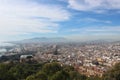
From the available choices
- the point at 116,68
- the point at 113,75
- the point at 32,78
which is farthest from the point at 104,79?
the point at 32,78

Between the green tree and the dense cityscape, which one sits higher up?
the green tree

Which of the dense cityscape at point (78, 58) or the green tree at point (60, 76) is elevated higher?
the green tree at point (60, 76)

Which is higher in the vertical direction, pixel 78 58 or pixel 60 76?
pixel 60 76

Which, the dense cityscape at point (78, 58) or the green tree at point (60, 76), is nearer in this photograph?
the green tree at point (60, 76)

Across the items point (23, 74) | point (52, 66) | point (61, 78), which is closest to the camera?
point (61, 78)

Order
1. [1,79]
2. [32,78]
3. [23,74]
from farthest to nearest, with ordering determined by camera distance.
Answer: [23,74] < [1,79] < [32,78]

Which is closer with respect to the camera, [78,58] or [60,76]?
[60,76]

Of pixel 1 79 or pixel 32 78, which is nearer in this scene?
pixel 32 78

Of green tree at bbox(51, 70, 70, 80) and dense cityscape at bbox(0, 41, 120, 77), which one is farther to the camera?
dense cityscape at bbox(0, 41, 120, 77)

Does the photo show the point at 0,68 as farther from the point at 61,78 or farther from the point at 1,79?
the point at 61,78

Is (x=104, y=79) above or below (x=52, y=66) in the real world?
below

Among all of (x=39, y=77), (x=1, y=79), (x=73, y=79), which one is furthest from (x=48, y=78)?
(x=1, y=79)
